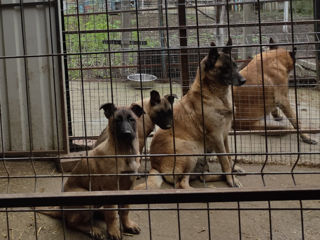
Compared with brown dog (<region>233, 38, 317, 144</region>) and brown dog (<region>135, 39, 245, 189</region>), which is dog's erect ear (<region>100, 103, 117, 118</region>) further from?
brown dog (<region>233, 38, 317, 144</region>)

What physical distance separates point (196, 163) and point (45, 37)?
2789 mm

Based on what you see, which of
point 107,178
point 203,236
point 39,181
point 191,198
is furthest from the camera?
point 39,181

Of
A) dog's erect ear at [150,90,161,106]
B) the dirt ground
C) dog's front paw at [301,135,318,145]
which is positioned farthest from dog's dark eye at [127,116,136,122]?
dog's front paw at [301,135,318,145]

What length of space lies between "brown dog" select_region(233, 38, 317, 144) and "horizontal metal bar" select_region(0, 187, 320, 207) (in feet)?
15.1

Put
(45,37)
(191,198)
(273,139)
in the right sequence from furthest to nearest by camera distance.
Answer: (273,139) → (45,37) → (191,198)

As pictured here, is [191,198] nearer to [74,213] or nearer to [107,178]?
[107,178]

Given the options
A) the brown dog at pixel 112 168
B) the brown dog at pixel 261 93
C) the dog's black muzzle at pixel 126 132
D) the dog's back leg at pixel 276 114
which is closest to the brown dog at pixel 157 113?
the brown dog at pixel 112 168

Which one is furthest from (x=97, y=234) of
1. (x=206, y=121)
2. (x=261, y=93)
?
(x=261, y=93)

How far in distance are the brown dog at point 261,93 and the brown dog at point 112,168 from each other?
3.39 metres

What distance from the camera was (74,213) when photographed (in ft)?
14.8

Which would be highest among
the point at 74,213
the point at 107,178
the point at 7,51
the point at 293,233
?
the point at 7,51

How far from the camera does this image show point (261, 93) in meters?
7.57

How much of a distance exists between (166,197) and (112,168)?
138 centimetres

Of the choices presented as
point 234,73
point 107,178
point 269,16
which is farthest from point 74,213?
point 269,16
